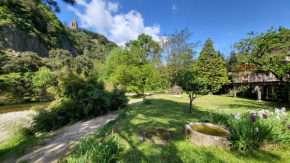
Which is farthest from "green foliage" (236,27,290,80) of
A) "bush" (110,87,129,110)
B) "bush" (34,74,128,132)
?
"bush" (34,74,128,132)

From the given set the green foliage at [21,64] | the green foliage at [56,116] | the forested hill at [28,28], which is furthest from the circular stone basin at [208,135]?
the green foliage at [21,64]

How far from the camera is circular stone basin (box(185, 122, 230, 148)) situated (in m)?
2.68

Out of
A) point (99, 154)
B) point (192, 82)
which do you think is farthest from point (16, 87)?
point (192, 82)

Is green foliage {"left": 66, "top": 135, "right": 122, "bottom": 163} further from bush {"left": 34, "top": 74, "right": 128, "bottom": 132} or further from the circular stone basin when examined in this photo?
bush {"left": 34, "top": 74, "right": 128, "bottom": 132}

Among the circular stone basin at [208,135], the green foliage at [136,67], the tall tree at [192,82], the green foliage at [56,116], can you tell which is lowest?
the green foliage at [56,116]

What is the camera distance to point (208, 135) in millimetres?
2734

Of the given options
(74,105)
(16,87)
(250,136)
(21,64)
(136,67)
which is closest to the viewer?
(250,136)

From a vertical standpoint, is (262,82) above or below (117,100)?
above

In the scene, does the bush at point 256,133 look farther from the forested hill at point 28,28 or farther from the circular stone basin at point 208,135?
the forested hill at point 28,28

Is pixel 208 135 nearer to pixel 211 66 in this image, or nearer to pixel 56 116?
pixel 56 116

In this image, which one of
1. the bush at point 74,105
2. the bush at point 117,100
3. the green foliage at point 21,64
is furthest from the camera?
the green foliage at point 21,64

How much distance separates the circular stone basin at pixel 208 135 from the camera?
105 inches

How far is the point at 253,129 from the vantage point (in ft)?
8.63

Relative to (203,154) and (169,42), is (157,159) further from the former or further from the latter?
(169,42)
